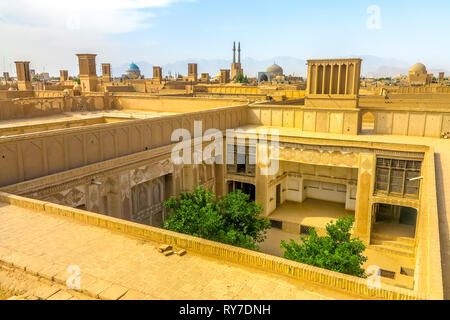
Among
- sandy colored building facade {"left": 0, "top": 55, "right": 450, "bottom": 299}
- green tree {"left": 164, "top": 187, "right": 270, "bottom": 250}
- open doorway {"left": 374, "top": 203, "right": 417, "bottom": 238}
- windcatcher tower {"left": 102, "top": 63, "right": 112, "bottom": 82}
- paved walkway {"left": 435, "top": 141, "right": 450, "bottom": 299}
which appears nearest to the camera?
paved walkway {"left": 435, "top": 141, "right": 450, "bottom": 299}

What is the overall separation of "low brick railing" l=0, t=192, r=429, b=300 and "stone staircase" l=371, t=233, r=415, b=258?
12.4 meters

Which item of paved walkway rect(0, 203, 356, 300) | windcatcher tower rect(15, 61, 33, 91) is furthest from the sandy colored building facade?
windcatcher tower rect(15, 61, 33, 91)

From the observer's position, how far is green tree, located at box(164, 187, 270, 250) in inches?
378

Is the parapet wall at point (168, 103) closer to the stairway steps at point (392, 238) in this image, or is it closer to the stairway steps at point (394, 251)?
the stairway steps at point (392, 238)

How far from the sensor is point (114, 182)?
1134 cm

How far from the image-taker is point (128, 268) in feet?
17.7

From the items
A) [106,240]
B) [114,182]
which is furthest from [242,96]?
[106,240]

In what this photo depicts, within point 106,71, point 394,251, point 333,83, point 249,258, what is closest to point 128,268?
point 249,258

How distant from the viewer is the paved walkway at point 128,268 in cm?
479

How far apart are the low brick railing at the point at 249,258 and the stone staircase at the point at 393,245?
1242cm

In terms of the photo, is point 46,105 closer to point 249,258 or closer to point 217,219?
point 217,219

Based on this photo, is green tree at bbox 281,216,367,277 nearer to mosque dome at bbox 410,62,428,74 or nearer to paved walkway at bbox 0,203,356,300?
paved walkway at bbox 0,203,356,300
